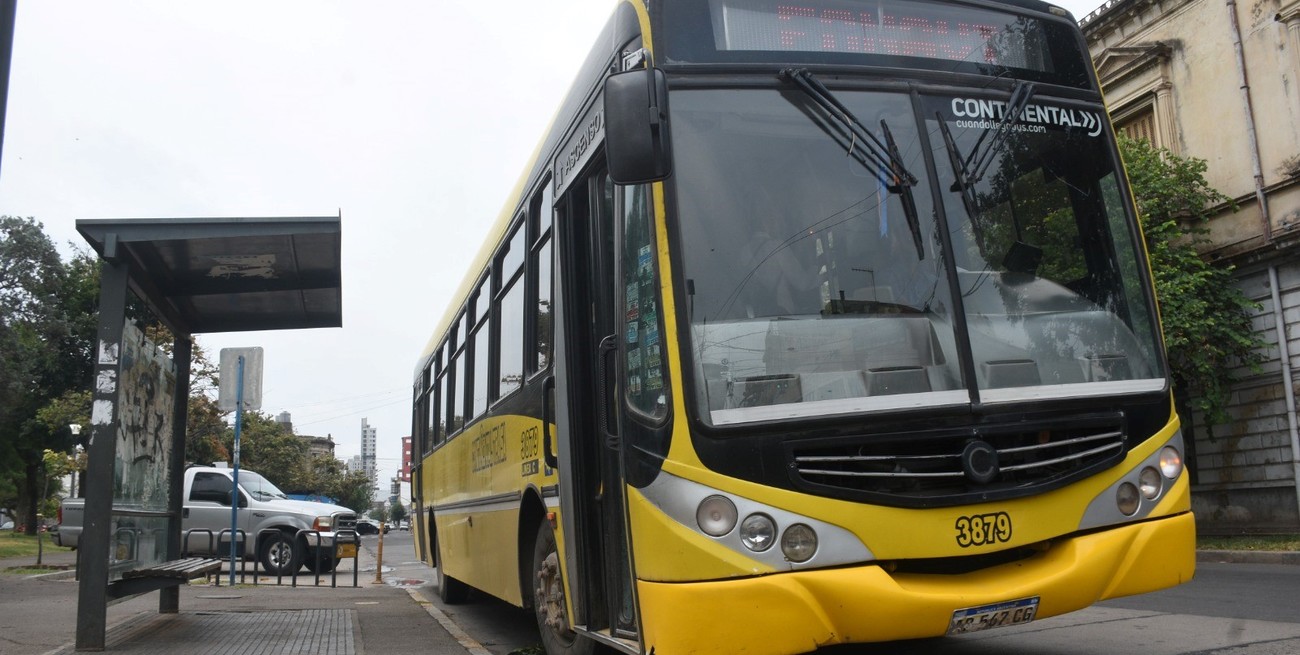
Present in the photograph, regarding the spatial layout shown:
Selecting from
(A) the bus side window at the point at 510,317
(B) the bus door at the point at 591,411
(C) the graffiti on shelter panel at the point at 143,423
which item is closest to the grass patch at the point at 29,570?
(C) the graffiti on shelter panel at the point at 143,423

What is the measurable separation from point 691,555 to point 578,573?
4.79ft

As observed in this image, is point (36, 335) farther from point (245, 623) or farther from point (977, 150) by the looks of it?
point (977, 150)

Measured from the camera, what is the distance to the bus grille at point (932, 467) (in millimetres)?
4250

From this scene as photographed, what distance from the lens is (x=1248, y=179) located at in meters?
21.4

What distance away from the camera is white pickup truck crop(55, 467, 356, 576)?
19.1 meters

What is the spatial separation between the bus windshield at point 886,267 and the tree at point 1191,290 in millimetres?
16364

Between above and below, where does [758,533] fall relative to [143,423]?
below

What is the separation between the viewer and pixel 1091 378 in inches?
185

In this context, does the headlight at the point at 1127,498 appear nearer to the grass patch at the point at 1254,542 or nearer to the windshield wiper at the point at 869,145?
the windshield wiper at the point at 869,145

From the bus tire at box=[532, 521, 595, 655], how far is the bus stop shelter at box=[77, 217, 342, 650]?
3.56 metres

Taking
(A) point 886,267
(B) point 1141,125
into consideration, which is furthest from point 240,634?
(B) point 1141,125

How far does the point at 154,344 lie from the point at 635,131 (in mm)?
7250

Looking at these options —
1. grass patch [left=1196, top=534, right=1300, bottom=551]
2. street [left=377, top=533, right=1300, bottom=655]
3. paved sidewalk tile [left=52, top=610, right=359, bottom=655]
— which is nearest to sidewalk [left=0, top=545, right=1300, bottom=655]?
paved sidewalk tile [left=52, top=610, right=359, bottom=655]

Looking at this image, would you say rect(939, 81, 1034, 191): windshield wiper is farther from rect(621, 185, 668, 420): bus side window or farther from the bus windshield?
rect(621, 185, 668, 420): bus side window
